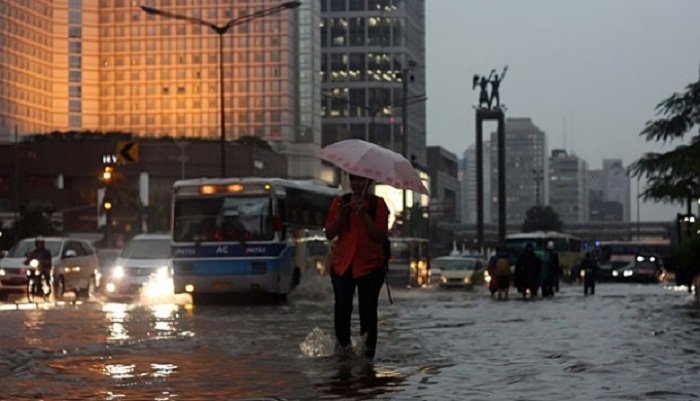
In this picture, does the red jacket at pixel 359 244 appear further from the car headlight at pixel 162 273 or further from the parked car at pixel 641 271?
the parked car at pixel 641 271

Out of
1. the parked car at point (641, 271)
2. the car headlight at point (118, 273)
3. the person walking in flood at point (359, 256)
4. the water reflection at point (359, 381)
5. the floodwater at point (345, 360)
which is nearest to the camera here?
the water reflection at point (359, 381)

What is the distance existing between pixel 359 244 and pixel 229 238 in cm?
1921

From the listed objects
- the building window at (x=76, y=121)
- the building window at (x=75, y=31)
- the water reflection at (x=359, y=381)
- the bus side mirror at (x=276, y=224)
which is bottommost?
the water reflection at (x=359, y=381)

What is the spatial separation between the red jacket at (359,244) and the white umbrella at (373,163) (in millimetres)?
301

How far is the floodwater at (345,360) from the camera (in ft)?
34.9

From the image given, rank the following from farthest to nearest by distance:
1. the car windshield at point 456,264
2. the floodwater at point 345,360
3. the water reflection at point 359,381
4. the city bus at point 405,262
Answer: the car windshield at point 456,264, the city bus at point 405,262, the floodwater at point 345,360, the water reflection at point 359,381

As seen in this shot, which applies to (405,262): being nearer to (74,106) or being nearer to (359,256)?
(359,256)

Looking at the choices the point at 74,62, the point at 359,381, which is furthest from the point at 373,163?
the point at 74,62

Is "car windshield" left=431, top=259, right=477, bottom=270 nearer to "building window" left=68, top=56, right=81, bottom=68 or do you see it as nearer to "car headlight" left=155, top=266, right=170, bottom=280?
"car headlight" left=155, top=266, right=170, bottom=280

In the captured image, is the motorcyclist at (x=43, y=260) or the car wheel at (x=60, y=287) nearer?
the motorcyclist at (x=43, y=260)

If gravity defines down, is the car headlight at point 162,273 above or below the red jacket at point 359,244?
below

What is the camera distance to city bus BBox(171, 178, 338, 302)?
32.3 m

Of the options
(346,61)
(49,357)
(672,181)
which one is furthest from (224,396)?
(346,61)

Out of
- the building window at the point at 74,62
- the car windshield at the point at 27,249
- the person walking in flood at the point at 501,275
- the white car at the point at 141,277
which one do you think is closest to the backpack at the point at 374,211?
the white car at the point at 141,277
